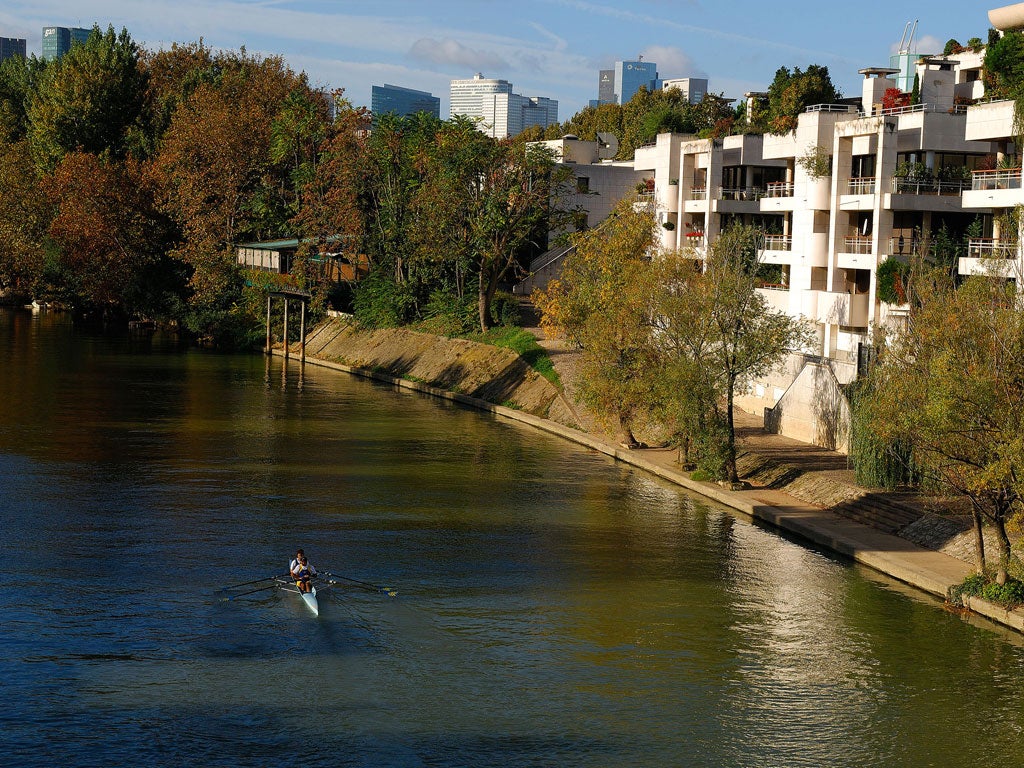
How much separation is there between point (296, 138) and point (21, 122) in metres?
67.2

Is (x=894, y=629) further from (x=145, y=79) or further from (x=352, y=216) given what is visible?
(x=145, y=79)

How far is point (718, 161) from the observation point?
87.7 metres

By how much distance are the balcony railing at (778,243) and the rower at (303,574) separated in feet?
152

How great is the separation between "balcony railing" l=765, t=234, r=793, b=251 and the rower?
152ft

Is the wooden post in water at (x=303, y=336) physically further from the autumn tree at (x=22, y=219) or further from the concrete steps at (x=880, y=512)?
the concrete steps at (x=880, y=512)

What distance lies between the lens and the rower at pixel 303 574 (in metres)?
35.8

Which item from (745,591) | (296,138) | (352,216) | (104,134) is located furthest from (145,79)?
(745,591)

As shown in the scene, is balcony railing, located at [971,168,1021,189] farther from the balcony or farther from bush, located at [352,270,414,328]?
bush, located at [352,270,414,328]

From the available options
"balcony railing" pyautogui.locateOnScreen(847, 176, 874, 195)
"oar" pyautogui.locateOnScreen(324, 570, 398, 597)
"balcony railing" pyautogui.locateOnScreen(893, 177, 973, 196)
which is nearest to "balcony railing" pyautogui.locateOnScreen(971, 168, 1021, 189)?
"balcony railing" pyautogui.locateOnScreen(893, 177, 973, 196)

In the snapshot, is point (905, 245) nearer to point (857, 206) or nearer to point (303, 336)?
point (857, 206)

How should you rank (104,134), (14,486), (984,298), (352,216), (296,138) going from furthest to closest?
(104,134)
(296,138)
(352,216)
(14,486)
(984,298)

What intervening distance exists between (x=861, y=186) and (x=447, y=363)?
3332 cm

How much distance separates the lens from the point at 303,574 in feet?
118

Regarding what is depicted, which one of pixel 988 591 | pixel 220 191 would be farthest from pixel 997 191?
pixel 220 191
